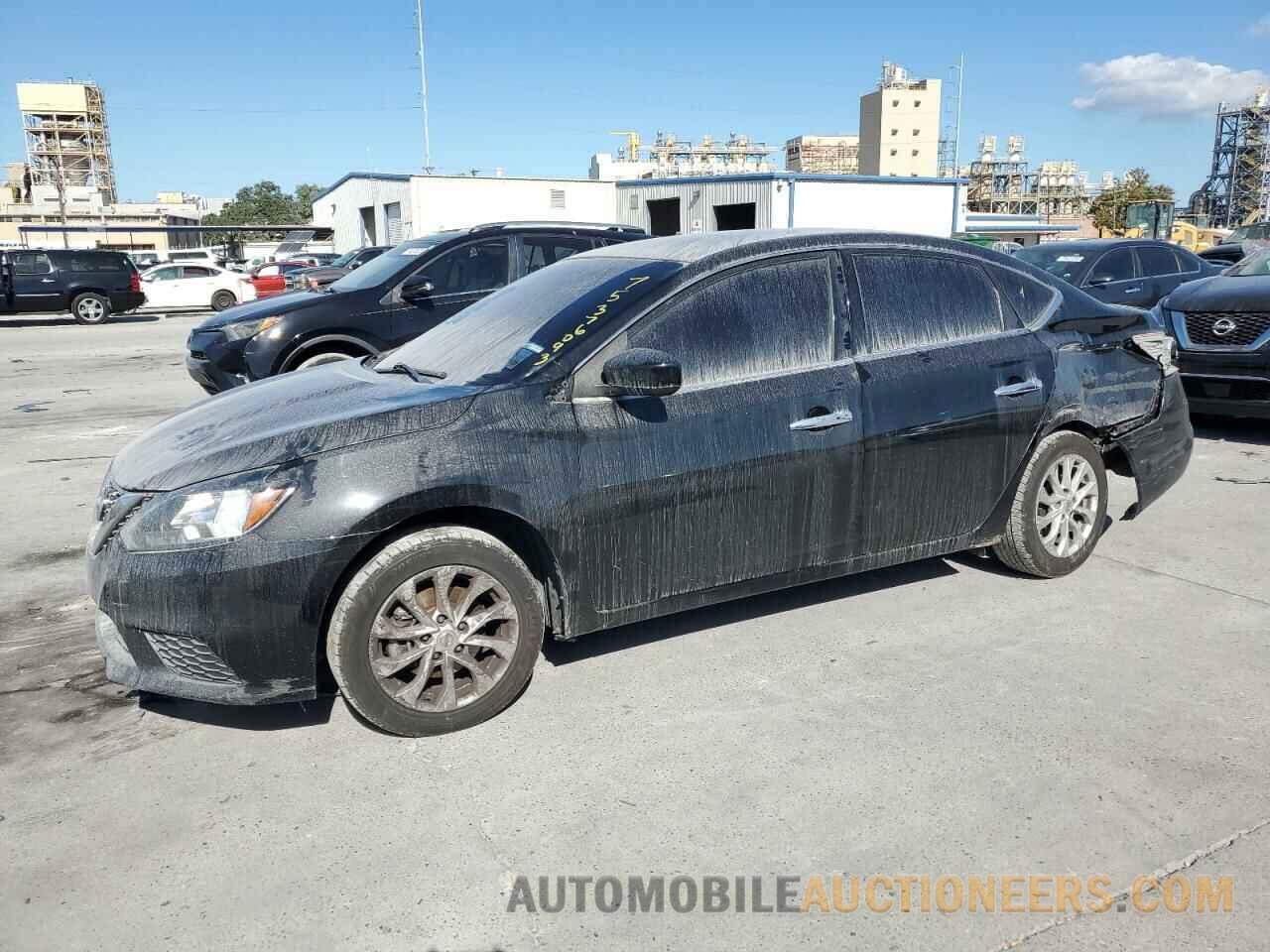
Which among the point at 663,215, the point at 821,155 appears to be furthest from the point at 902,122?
the point at 663,215

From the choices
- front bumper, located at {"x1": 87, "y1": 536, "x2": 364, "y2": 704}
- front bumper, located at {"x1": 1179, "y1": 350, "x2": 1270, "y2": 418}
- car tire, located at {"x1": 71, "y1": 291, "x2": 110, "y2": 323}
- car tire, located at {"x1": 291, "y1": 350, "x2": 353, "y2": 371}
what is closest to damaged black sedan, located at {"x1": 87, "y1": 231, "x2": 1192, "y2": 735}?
front bumper, located at {"x1": 87, "y1": 536, "x2": 364, "y2": 704}

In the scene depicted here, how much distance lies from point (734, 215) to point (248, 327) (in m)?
30.6


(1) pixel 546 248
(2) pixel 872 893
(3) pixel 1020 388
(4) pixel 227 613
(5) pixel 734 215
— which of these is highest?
(5) pixel 734 215

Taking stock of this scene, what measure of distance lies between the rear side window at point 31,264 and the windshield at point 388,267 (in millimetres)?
18053

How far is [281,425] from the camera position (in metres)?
3.54

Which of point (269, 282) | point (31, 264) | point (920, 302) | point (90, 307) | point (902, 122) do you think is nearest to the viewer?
point (920, 302)

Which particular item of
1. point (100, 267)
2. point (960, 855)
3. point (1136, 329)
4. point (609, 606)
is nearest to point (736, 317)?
point (609, 606)

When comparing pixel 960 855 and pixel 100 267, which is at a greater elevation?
pixel 100 267

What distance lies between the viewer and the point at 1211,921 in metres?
2.55

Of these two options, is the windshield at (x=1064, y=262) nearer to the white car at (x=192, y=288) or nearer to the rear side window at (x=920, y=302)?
the rear side window at (x=920, y=302)

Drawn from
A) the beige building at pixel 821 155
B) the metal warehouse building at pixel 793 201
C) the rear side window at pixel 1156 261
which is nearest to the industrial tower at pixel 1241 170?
the beige building at pixel 821 155

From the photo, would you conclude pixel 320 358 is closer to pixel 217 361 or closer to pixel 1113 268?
pixel 217 361

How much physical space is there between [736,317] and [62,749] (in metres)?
2.94

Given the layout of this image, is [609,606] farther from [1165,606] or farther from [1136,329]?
[1136,329]
